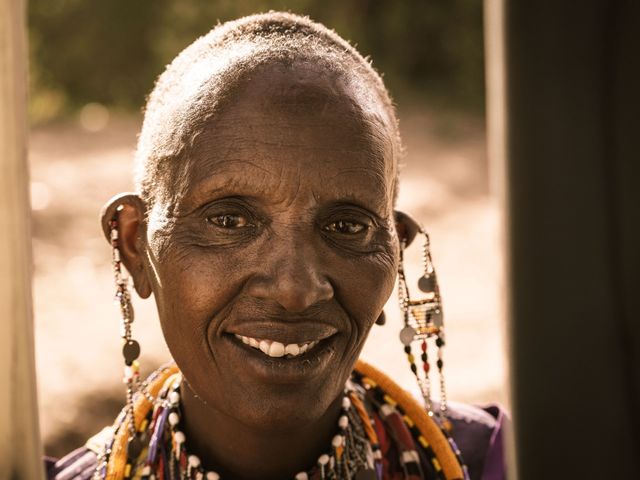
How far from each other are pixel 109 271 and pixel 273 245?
6033 millimetres

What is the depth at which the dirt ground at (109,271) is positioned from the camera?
554 cm

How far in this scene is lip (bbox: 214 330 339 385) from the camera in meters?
2.07

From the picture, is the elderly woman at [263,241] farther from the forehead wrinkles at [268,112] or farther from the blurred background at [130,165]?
the blurred background at [130,165]

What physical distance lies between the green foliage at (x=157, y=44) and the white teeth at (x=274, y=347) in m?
12.3

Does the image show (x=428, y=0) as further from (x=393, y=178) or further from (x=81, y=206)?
(x=393, y=178)

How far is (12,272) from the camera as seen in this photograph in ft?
2.98

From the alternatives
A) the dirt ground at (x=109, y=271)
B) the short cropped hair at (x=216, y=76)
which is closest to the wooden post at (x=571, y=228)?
the short cropped hair at (x=216, y=76)

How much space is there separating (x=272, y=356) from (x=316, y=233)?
300 millimetres

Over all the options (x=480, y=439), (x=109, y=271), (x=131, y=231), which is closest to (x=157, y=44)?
(x=109, y=271)

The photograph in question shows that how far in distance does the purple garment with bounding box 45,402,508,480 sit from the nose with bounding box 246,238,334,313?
1.00 m

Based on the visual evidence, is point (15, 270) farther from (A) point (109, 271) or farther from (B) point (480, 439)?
(A) point (109, 271)

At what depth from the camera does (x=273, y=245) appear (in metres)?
2.05

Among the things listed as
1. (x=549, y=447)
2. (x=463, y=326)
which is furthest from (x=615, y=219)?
(x=463, y=326)

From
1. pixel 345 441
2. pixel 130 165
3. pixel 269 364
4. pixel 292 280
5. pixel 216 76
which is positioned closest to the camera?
pixel 292 280
